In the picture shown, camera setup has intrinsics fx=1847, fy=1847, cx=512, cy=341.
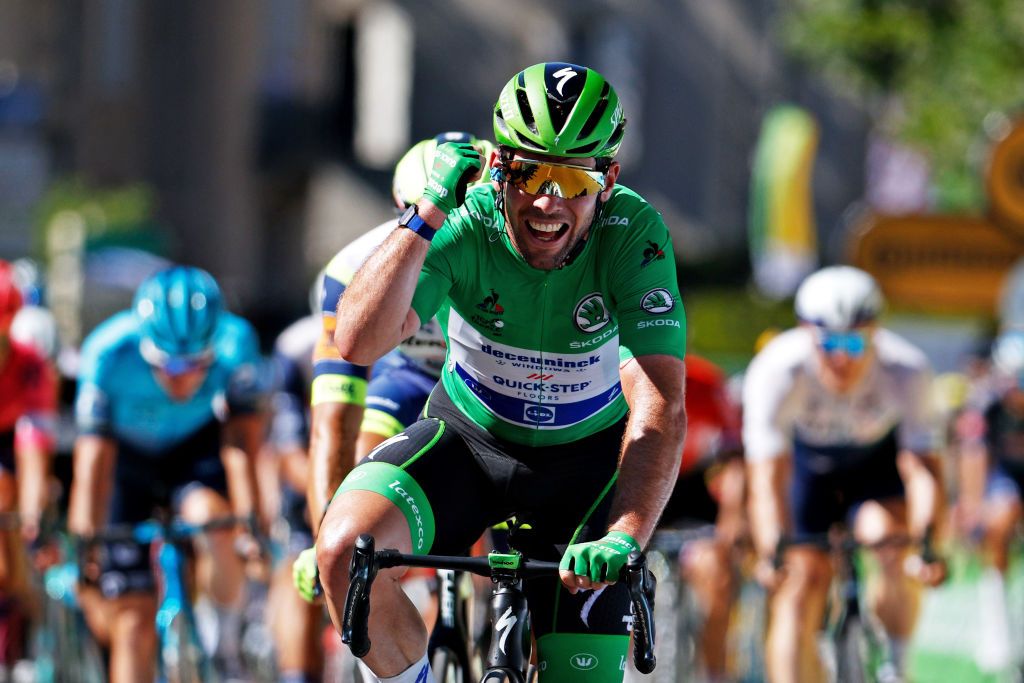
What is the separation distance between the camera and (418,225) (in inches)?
179

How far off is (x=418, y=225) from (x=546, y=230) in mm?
338

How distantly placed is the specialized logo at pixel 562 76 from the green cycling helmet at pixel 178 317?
3.49 metres

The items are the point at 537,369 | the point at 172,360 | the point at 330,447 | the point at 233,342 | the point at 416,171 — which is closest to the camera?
the point at 537,369

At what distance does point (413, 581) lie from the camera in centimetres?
744

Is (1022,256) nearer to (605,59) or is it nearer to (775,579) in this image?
(605,59)

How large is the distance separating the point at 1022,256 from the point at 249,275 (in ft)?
54.1

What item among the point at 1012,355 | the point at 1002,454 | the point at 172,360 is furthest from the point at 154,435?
the point at 1012,355

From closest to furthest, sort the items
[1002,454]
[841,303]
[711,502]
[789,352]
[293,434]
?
[841,303]
[789,352]
[293,434]
[711,502]
[1002,454]

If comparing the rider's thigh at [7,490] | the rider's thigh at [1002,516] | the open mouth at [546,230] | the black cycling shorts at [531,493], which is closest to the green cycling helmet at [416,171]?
the black cycling shorts at [531,493]

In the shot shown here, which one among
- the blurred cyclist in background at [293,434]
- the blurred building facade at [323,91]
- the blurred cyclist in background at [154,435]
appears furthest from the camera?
the blurred building facade at [323,91]

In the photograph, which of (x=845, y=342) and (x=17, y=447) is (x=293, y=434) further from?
(x=845, y=342)

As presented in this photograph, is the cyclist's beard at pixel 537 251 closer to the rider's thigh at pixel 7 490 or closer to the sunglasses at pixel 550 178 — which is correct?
the sunglasses at pixel 550 178

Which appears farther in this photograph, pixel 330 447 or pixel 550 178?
pixel 330 447

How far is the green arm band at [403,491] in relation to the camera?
4652 millimetres
